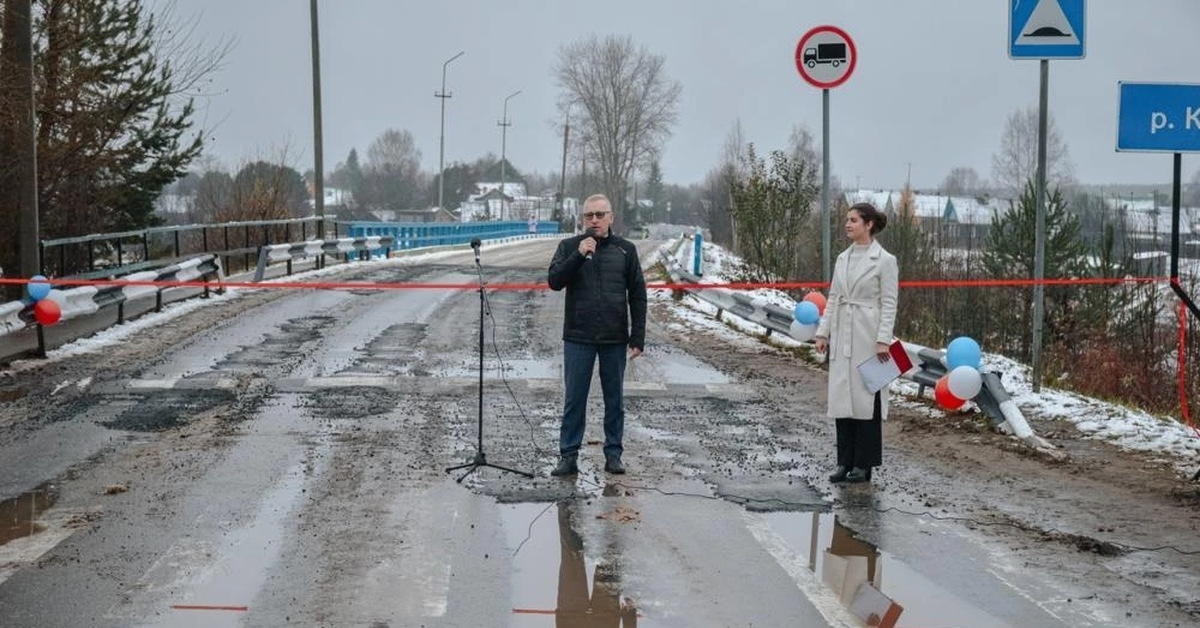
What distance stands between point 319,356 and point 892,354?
797cm

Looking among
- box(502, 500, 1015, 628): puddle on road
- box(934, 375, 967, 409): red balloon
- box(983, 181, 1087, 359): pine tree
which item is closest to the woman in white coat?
box(502, 500, 1015, 628): puddle on road

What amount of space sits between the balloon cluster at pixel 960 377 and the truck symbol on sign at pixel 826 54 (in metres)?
3.96

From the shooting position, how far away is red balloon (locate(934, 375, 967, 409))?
11095mm

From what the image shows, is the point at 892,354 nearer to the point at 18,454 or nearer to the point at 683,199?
the point at 18,454

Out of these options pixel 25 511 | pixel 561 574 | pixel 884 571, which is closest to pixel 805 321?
pixel 884 571

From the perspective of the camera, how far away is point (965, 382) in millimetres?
10781

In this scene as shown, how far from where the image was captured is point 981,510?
8.10m

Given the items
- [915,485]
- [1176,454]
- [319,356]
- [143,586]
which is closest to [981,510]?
[915,485]

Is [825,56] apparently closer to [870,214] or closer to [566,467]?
[870,214]

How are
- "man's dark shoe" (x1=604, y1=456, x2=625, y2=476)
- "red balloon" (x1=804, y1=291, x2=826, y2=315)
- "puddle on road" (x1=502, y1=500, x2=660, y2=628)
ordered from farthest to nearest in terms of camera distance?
"red balloon" (x1=804, y1=291, x2=826, y2=315)
"man's dark shoe" (x1=604, y1=456, x2=625, y2=476)
"puddle on road" (x1=502, y1=500, x2=660, y2=628)

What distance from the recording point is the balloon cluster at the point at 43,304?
46.6 ft

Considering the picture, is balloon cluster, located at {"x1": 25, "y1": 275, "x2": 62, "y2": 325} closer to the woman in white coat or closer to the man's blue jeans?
the man's blue jeans

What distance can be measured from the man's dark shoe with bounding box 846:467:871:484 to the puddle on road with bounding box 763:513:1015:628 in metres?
1.06

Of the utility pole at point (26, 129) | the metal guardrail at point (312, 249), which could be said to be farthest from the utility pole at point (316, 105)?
the utility pole at point (26, 129)
